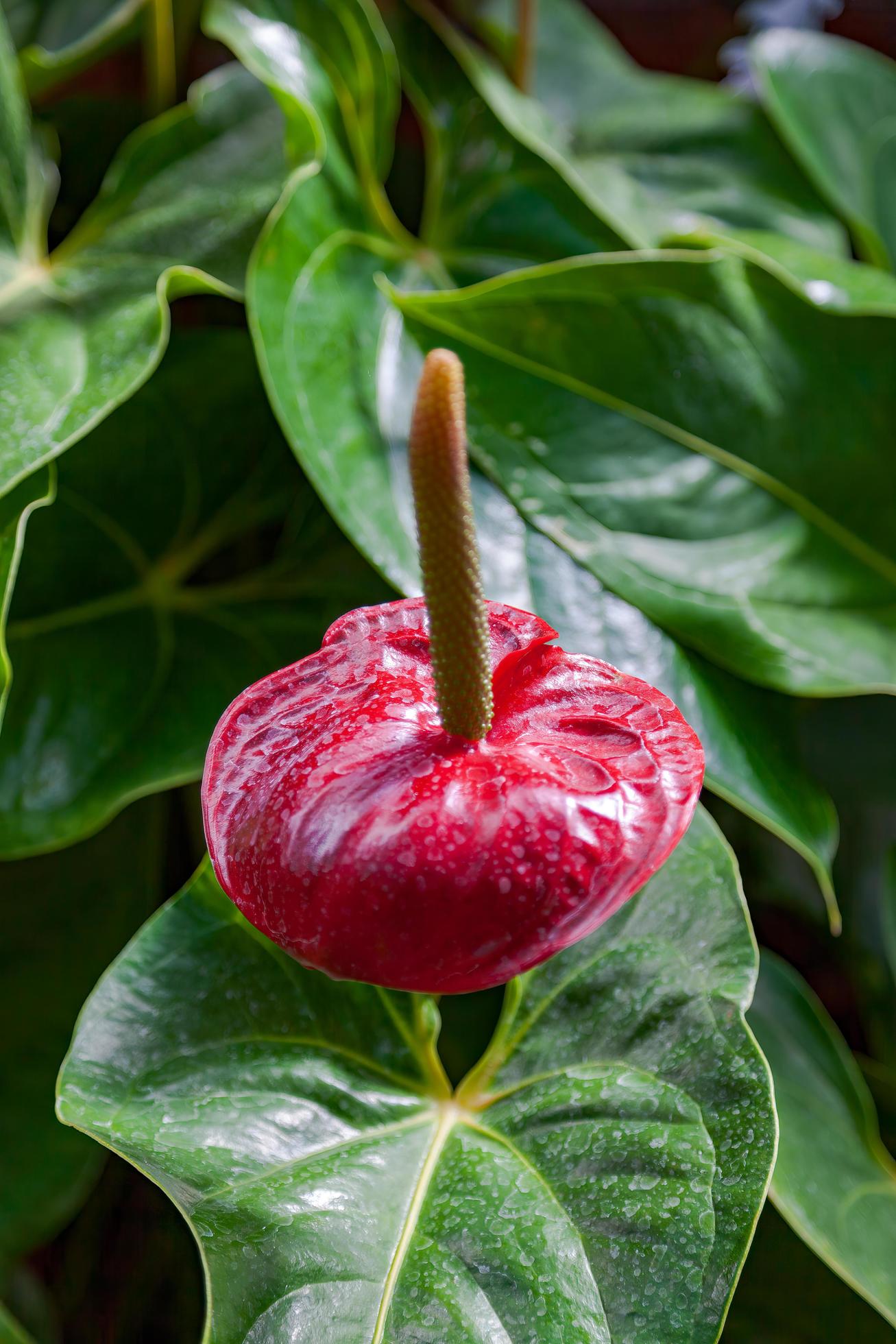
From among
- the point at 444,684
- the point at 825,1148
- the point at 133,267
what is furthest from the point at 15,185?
the point at 825,1148

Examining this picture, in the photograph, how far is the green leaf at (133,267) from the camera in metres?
0.53

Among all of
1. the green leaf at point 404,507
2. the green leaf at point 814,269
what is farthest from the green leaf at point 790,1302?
the green leaf at point 814,269

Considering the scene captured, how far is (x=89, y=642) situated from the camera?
71 cm

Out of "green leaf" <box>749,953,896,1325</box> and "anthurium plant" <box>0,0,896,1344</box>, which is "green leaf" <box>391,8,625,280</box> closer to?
"anthurium plant" <box>0,0,896,1344</box>

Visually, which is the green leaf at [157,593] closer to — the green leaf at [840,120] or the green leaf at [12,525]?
the green leaf at [12,525]

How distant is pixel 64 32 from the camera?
2.85 ft

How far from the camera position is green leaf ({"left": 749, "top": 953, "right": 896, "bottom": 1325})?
547 millimetres

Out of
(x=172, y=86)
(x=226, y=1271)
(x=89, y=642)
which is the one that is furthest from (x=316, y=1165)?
(x=172, y=86)

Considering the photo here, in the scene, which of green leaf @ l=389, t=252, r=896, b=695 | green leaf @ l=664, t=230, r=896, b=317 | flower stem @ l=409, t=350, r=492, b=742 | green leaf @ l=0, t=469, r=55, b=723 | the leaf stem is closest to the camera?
flower stem @ l=409, t=350, r=492, b=742

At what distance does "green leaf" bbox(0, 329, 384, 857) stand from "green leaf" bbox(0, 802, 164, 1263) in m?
0.14

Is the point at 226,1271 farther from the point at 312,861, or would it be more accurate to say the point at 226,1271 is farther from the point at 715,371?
the point at 715,371

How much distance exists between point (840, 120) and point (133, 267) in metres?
0.60

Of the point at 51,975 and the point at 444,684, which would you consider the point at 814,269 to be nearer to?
the point at 444,684

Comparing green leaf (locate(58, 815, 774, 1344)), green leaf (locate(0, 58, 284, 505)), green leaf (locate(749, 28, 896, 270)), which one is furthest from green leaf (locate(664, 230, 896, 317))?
green leaf (locate(58, 815, 774, 1344))
